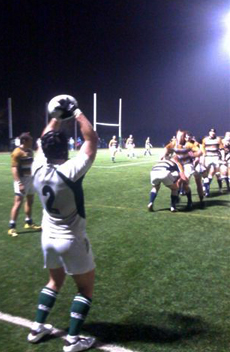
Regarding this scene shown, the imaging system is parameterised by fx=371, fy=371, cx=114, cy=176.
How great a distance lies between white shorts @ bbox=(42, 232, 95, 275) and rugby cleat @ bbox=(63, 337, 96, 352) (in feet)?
2.09

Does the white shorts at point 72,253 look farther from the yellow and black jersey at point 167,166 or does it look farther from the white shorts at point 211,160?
the white shorts at point 211,160

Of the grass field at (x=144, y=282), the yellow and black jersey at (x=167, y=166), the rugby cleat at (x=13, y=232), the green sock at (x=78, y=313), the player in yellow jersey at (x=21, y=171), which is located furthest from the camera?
the yellow and black jersey at (x=167, y=166)

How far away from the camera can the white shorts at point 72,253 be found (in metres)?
3.01

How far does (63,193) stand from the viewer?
9.70 feet

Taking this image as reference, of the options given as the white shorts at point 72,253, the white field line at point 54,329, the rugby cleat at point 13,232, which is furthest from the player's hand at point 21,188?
the white shorts at point 72,253

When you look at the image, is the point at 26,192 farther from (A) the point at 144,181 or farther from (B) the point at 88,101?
(B) the point at 88,101

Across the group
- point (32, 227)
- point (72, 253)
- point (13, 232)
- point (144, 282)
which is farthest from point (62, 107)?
→ point (32, 227)

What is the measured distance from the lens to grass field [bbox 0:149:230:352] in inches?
135

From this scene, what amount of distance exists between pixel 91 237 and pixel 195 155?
4.42 m

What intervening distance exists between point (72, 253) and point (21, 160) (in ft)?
14.8

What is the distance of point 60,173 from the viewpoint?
292 cm

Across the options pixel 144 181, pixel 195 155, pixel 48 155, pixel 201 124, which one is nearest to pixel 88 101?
pixel 201 124

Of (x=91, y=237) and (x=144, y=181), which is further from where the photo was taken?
(x=144, y=181)

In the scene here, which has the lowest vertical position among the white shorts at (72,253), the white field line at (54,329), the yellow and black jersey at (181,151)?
the white field line at (54,329)
